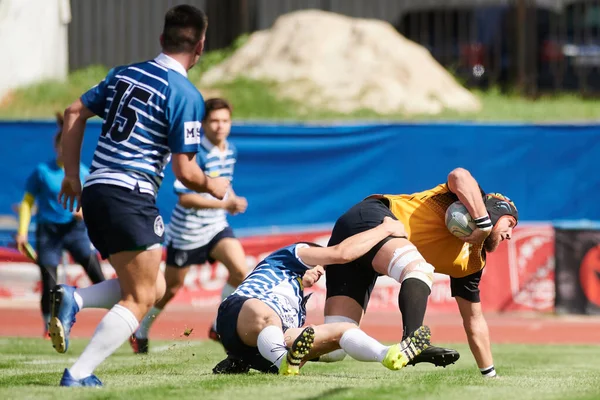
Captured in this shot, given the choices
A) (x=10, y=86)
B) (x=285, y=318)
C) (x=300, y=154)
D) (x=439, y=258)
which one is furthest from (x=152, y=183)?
(x=10, y=86)

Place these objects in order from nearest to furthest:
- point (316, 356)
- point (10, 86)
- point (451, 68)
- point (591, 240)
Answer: point (316, 356) → point (591, 240) → point (10, 86) → point (451, 68)

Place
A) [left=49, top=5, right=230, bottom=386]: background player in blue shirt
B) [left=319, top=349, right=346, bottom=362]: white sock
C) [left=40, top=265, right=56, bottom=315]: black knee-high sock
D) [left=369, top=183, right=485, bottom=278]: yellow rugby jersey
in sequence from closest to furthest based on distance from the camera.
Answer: [left=49, top=5, right=230, bottom=386]: background player in blue shirt < [left=369, top=183, right=485, bottom=278]: yellow rugby jersey < [left=319, top=349, right=346, bottom=362]: white sock < [left=40, top=265, right=56, bottom=315]: black knee-high sock

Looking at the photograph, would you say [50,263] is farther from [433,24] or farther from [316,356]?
[433,24]

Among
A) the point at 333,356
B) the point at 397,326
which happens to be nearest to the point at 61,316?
the point at 333,356

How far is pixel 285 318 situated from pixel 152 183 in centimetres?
126

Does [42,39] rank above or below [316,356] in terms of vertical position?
above

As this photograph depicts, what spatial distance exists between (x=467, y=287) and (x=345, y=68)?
1174cm

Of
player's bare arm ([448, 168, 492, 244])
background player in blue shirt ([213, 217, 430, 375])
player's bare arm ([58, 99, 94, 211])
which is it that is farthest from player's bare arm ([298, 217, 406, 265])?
player's bare arm ([58, 99, 94, 211])

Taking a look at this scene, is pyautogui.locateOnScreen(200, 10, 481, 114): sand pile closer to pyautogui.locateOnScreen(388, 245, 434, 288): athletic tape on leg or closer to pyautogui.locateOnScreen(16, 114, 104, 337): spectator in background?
pyautogui.locateOnScreen(16, 114, 104, 337): spectator in background

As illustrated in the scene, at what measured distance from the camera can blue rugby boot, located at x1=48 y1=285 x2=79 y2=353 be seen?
19.4 feet

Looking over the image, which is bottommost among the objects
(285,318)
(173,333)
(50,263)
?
(173,333)

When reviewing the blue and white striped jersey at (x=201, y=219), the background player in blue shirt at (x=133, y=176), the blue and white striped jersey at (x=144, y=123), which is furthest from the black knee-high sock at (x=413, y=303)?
the blue and white striped jersey at (x=201, y=219)

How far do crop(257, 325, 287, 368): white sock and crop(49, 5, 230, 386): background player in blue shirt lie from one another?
72 cm

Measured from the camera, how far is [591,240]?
45.2 ft
